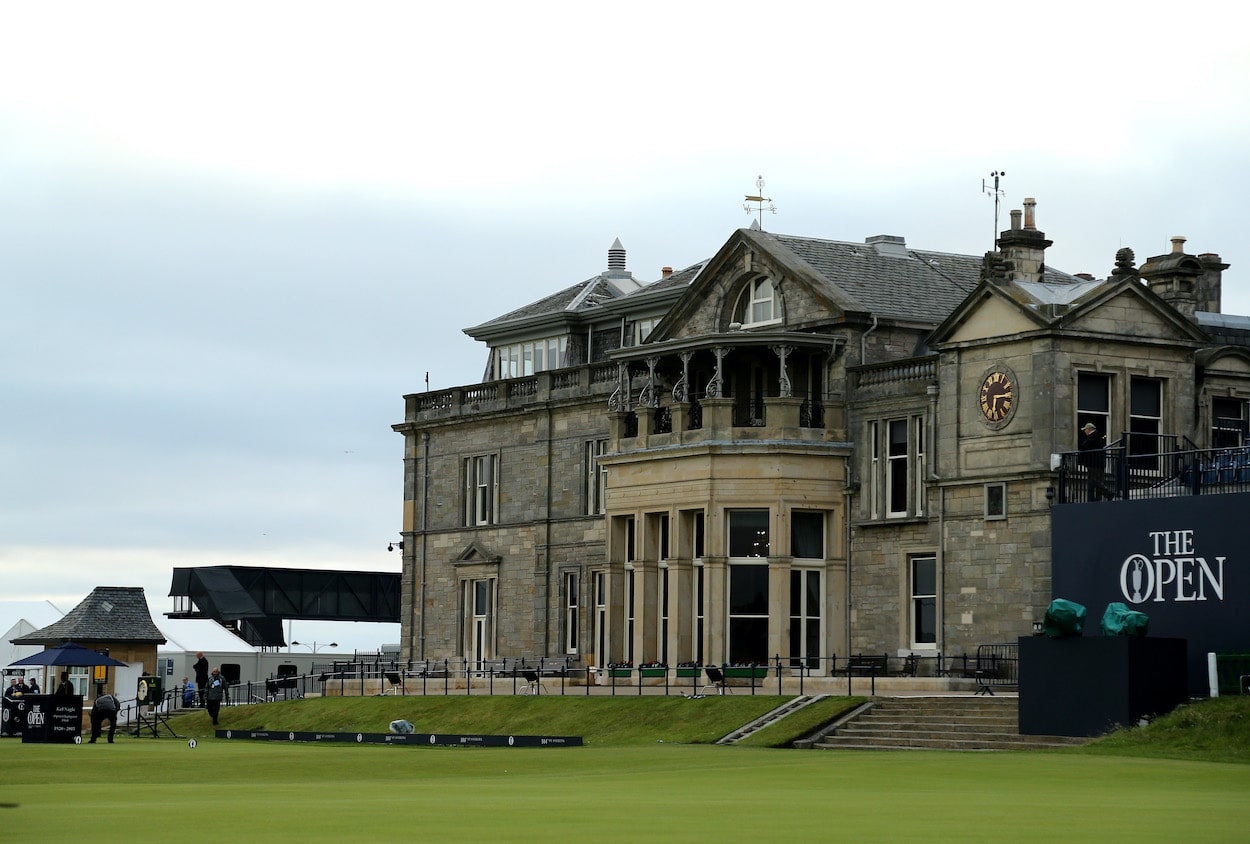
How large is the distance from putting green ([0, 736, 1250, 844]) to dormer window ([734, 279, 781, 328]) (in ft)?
60.8

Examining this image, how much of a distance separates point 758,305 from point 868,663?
31.2ft

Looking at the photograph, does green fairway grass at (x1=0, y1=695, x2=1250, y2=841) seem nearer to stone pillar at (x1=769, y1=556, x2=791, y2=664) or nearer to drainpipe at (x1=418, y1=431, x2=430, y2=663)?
stone pillar at (x1=769, y1=556, x2=791, y2=664)

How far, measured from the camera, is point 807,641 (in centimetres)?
4875

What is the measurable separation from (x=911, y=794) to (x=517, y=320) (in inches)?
1677

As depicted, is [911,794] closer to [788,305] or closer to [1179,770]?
[1179,770]

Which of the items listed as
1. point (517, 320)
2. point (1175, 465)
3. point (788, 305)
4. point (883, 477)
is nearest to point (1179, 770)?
point (1175, 465)

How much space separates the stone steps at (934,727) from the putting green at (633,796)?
250cm

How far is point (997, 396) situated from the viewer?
43688 millimetres

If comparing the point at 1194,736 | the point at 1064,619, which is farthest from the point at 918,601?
the point at 1194,736

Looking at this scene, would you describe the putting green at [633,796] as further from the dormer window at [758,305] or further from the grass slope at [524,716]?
the dormer window at [758,305]

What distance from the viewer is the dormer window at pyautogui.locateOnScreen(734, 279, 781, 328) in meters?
51.2

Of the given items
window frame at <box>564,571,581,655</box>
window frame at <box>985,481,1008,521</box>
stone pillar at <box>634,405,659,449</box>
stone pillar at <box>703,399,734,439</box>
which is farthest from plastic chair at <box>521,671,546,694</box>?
window frame at <box>985,481,1008,521</box>

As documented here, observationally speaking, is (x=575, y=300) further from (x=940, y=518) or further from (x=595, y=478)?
(x=940, y=518)

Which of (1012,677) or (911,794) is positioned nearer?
(911,794)
